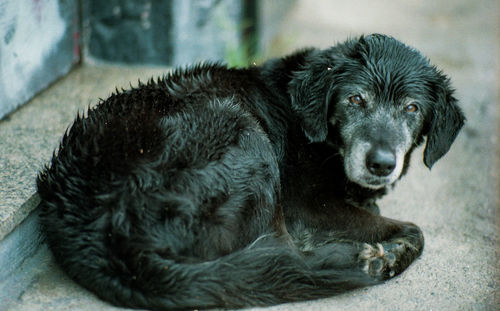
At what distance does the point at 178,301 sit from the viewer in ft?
7.89

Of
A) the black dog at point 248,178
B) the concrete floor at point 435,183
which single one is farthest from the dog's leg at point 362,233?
the concrete floor at point 435,183

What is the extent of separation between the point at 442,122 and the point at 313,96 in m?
0.82

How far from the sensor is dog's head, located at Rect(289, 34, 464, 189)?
10.3ft

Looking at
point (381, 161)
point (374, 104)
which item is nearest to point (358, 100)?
point (374, 104)

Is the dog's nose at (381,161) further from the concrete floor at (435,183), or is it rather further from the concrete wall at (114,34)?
the concrete wall at (114,34)

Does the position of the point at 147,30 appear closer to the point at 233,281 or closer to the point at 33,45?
the point at 33,45

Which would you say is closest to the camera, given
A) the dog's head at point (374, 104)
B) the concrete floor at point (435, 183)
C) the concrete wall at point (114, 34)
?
the concrete floor at point (435, 183)

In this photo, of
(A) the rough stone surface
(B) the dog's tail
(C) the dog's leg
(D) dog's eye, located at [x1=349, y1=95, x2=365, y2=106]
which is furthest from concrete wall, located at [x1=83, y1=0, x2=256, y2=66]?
(B) the dog's tail

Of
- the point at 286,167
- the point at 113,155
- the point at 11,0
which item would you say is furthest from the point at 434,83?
the point at 11,0

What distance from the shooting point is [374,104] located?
3.21 meters

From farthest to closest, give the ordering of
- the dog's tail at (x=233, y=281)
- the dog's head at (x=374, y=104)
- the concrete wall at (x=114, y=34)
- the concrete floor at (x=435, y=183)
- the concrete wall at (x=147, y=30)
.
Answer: the concrete wall at (x=147, y=30)
the concrete wall at (x=114, y=34)
the dog's head at (x=374, y=104)
the concrete floor at (x=435, y=183)
the dog's tail at (x=233, y=281)

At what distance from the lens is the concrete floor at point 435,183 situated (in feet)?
9.23

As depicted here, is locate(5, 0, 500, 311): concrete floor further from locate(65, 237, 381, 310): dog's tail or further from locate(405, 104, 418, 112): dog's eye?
locate(405, 104, 418, 112): dog's eye

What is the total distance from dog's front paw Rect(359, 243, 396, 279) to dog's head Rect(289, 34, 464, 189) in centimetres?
40
